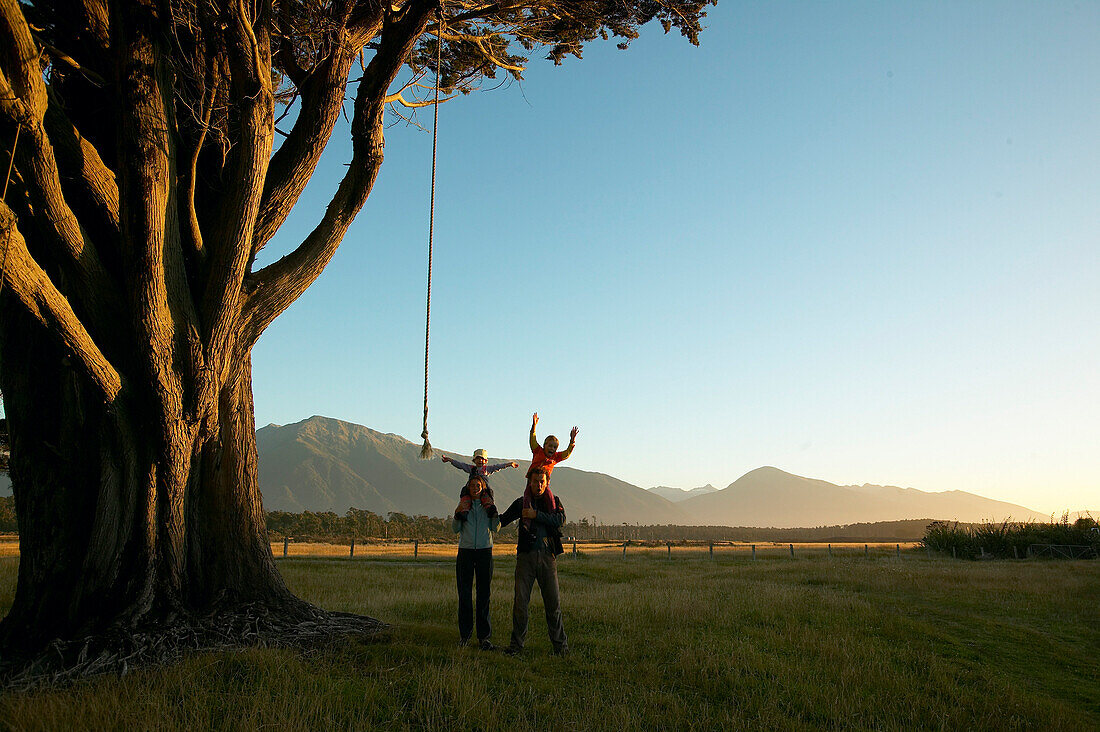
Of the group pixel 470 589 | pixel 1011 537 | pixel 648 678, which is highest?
pixel 470 589

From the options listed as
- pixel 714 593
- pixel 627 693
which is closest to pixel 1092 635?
pixel 714 593

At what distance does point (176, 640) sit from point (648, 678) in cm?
440

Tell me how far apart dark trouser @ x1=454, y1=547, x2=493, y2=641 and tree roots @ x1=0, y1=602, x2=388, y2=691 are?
3.10ft

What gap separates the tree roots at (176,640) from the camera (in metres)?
5.71

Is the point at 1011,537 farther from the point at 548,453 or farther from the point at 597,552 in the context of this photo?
the point at 548,453

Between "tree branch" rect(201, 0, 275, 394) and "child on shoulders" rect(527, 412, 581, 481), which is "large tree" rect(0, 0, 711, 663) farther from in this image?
"child on shoulders" rect(527, 412, 581, 481)

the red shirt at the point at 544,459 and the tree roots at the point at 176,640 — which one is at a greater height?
the red shirt at the point at 544,459

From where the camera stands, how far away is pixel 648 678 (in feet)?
22.2

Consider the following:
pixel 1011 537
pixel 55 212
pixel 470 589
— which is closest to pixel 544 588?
pixel 470 589

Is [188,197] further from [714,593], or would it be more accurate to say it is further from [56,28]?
[714,593]

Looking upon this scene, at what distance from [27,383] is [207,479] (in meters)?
2.04

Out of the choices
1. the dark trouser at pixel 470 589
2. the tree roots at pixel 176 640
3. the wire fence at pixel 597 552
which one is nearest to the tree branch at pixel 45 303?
the tree roots at pixel 176 640

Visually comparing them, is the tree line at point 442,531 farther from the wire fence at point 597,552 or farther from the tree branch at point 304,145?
the tree branch at point 304,145

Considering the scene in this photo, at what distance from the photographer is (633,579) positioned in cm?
2034
